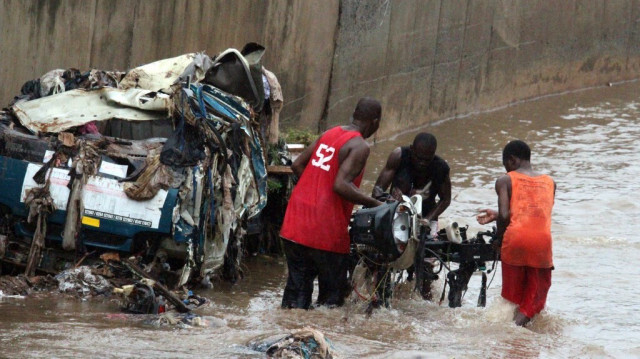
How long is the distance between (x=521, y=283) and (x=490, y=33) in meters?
11.3

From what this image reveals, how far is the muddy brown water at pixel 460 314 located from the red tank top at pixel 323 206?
0.55 m

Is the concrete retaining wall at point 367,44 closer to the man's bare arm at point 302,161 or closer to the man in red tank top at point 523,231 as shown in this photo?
the man's bare arm at point 302,161

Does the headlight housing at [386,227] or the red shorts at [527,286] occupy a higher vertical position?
the headlight housing at [386,227]

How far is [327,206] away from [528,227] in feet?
4.76

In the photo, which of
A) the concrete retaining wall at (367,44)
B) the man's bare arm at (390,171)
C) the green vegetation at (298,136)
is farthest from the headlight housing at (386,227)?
the green vegetation at (298,136)

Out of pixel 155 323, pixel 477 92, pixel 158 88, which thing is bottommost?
pixel 155 323

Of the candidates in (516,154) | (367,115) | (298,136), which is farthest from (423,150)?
(298,136)

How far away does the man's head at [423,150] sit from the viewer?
882 centimetres

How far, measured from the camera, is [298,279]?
314 inches

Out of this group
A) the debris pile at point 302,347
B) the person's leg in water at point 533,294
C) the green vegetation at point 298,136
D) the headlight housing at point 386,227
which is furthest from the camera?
the green vegetation at point 298,136

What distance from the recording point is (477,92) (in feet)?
61.9

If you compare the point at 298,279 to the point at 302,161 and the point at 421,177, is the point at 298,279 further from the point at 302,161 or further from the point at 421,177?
the point at 421,177

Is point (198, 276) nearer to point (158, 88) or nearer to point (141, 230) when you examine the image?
point (141, 230)

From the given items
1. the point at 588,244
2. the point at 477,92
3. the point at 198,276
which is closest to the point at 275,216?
the point at 198,276
